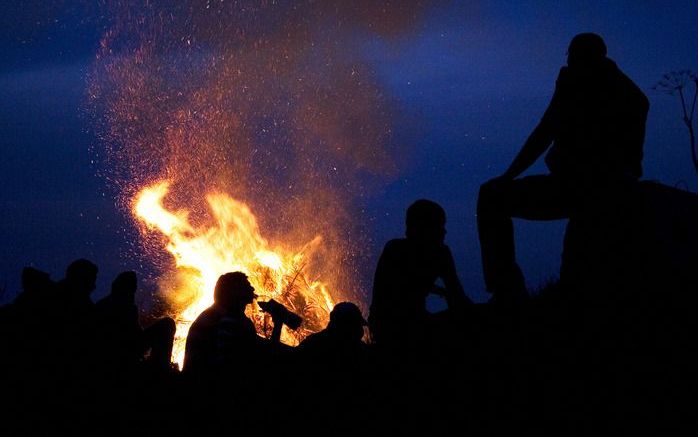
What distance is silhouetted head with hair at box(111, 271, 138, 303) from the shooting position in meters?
7.34

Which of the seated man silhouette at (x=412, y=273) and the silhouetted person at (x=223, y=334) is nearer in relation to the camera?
the silhouetted person at (x=223, y=334)

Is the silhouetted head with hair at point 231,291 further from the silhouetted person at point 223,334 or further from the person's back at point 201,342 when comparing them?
the person's back at point 201,342

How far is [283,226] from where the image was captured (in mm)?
20438

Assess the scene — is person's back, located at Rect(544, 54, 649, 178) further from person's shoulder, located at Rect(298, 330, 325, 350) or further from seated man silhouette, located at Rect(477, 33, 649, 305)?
person's shoulder, located at Rect(298, 330, 325, 350)

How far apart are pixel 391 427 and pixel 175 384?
2376mm

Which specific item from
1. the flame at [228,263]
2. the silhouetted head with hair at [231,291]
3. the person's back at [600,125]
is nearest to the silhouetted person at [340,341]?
the silhouetted head with hair at [231,291]

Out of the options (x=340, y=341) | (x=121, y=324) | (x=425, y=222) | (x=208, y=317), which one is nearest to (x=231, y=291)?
(x=208, y=317)

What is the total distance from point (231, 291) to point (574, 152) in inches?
144

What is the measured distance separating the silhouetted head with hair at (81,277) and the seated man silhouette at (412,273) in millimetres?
3341

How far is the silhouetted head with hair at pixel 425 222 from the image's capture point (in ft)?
17.8

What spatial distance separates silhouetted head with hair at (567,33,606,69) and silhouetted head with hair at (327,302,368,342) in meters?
2.67

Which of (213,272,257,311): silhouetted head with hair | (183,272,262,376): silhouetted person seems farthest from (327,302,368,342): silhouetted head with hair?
(213,272,257,311): silhouetted head with hair

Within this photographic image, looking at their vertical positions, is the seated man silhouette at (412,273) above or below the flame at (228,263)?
below

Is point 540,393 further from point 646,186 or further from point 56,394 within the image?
point 56,394
